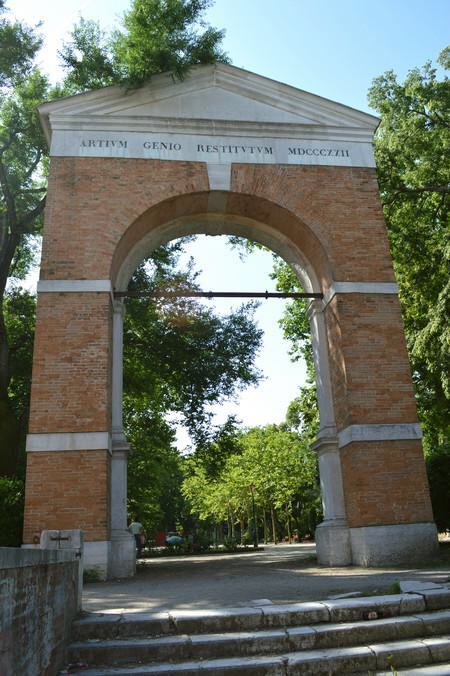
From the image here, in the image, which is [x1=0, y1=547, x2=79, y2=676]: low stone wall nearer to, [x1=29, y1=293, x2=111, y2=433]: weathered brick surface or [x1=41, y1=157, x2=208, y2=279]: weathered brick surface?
[x1=29, y1=293, x2=111, y2=433]: weathered brick surface

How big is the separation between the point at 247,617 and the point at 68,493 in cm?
528

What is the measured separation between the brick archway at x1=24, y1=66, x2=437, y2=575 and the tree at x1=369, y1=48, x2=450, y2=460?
5.67m

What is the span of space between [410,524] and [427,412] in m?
9.82

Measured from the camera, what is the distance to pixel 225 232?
13.6 meters

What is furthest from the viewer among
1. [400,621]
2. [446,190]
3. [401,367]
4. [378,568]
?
[446,190]

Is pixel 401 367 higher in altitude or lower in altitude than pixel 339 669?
higher

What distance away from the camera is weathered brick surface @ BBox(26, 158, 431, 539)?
9.82 m

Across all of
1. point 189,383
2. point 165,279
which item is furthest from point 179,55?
point 189,383

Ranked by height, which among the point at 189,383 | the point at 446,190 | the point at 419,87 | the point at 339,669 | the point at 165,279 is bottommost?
the point at 339,669

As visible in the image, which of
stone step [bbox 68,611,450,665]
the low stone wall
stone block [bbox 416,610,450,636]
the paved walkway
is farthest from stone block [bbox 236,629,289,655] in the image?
the low stone wall

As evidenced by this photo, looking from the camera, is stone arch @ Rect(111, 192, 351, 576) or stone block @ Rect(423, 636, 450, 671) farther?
stone arch @ Rect(111, 192, 351, 576)

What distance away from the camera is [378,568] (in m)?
9.38

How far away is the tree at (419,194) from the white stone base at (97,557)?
1104 centimetres

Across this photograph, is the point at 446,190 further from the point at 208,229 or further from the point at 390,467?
the point at 390,467
